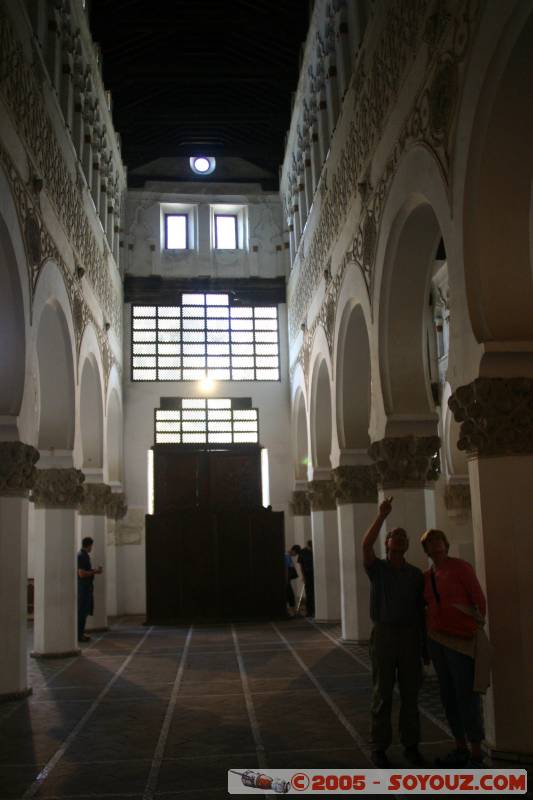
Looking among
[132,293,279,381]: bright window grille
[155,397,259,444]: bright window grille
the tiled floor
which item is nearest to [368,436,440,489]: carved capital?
the tiled floor

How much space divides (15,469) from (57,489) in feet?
10.3

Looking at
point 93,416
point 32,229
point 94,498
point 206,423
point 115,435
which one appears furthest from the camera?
point 206,423

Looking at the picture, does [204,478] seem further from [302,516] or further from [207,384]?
[302,516]

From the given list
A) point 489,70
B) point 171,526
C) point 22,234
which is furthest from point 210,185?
point 489,70

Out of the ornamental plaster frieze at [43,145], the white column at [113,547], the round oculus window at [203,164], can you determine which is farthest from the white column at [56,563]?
the round oculus window at [203,164]

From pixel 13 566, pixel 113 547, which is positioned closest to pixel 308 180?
pixel 113 547

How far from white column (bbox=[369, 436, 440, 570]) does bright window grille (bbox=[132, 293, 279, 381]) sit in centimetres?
1089

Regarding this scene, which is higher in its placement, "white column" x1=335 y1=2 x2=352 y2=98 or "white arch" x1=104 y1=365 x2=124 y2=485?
"white column" x1=335 y1=2 x2=352 y2=98

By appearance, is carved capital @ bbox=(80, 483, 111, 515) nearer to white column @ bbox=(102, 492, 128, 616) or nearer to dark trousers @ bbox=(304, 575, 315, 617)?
white column @ bbox=(102, 492, 128, 616)

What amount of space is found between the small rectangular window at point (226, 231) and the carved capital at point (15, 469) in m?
12.8

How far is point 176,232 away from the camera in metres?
21.3

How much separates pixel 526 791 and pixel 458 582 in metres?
1.28

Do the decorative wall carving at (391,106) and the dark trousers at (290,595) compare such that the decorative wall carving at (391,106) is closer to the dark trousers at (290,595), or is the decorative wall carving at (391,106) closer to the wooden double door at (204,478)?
the dark trousers at (290,595)

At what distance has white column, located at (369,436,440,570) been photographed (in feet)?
31.6
